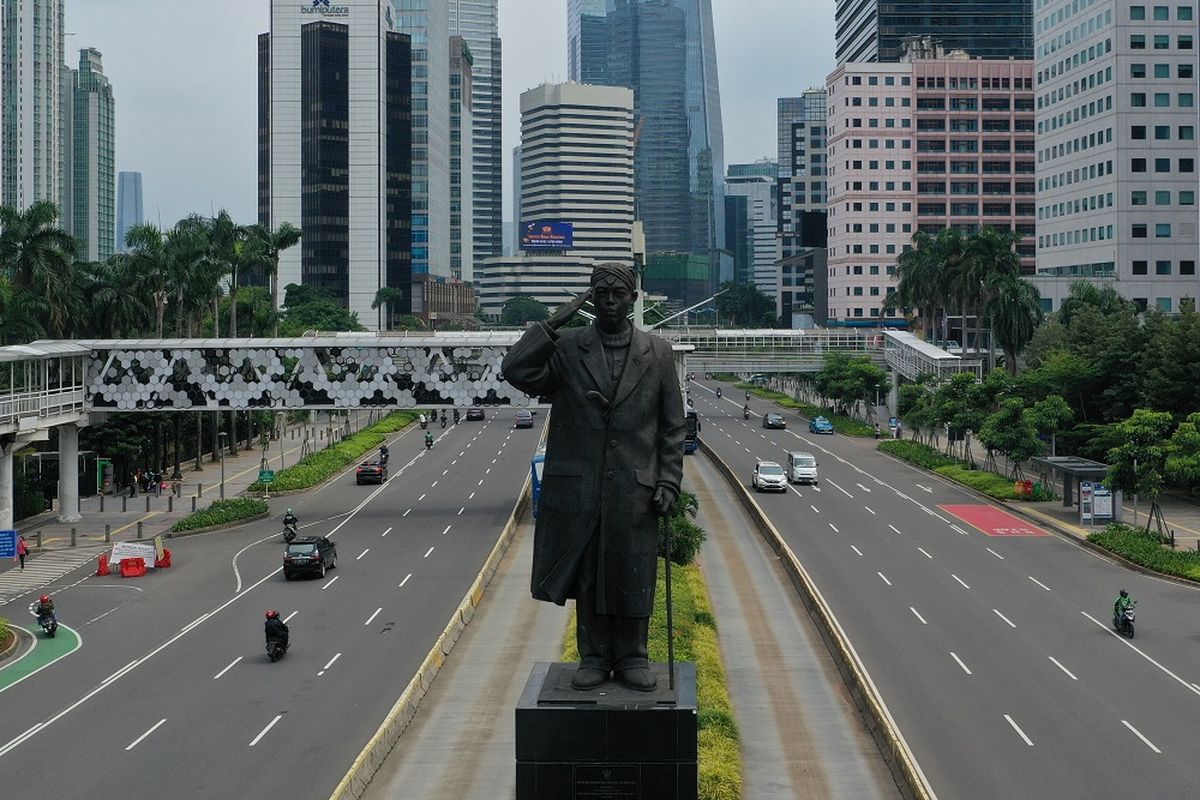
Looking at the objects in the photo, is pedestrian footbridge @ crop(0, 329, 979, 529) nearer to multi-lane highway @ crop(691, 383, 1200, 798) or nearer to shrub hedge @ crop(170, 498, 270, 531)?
shrub hedge @ crop(170, 498, 270, 531)

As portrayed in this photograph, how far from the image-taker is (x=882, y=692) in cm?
3266

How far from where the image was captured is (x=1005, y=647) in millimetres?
37375

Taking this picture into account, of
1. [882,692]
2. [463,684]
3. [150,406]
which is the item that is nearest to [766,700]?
[882,692]

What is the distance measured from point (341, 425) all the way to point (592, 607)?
97.5 metres

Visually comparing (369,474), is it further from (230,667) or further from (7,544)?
(230,667)

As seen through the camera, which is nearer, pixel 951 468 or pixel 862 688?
pixel 862 688

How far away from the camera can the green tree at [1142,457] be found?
5412 cm

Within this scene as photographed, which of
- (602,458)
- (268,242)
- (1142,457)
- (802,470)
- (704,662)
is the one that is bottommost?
(704,662)

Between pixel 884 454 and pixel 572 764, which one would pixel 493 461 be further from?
pixel 572 764

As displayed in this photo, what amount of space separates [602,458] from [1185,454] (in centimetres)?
4409

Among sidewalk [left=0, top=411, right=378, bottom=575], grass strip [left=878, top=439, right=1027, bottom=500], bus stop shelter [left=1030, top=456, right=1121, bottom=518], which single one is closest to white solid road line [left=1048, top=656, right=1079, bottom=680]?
bus stop shelter [left=1030, top=456, right=1121, bottom=518]

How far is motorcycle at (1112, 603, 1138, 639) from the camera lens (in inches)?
1519

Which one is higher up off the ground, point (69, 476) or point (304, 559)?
point (69, 476)

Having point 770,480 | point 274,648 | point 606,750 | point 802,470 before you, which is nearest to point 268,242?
point 802,470
